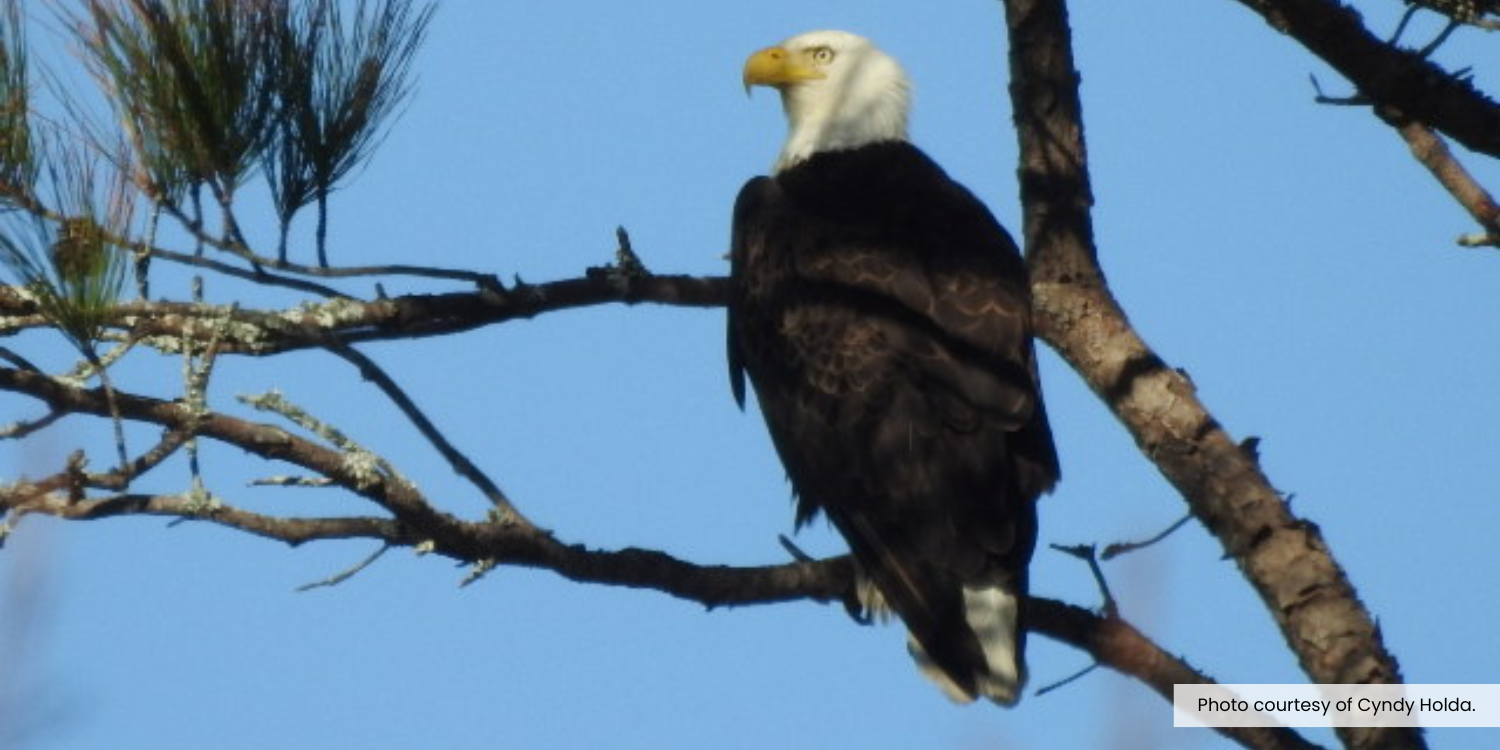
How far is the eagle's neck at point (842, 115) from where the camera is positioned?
494 cm

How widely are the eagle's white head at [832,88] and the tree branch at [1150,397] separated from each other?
1.01 meters

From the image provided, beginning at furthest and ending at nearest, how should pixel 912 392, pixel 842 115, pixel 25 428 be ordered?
pixel 842 115 → pixel 912 392 → pixel 25 428

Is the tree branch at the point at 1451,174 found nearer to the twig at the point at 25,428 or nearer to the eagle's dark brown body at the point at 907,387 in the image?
the eagle's dark brown body at the point at 907,387

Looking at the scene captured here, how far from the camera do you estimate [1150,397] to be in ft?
11.3

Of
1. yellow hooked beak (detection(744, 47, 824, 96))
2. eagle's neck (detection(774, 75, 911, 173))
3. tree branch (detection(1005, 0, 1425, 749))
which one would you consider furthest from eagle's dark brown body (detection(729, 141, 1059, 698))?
yellow hooked beak (detection(744, 47, 824, 96))

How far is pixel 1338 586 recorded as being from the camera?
310cm

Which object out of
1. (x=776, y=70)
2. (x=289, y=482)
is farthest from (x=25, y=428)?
(x=776, y=70)

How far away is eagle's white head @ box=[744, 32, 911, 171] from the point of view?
4988 millimetres

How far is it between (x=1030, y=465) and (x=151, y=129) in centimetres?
158

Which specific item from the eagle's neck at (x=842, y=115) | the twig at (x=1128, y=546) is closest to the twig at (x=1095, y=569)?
the twig at (x=1128, y=546)

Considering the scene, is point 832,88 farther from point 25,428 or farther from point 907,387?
point 25,428

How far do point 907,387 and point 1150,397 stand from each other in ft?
1.70

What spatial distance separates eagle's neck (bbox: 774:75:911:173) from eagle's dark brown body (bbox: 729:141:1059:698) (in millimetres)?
593

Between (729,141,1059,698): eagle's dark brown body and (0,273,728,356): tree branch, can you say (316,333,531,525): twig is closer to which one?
(0,273,728,356): tree branch
